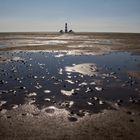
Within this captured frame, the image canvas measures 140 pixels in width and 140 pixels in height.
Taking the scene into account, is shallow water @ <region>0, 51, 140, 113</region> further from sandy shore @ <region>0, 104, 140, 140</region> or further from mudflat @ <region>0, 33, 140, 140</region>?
sandy shore @ <region>0, 104, 140, 140</region>

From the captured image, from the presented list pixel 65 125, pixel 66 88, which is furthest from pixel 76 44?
pixel 65 125

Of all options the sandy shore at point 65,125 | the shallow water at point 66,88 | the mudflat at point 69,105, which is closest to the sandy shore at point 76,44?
the shallow water at point 66,88

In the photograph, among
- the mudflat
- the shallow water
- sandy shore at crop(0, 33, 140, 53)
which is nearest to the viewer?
the mudflat

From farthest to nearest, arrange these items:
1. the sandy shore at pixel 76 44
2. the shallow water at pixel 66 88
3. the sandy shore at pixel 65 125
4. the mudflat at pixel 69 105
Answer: the sandy shore at pixel 76 44 < the shallow water at pixel 66 88 < the mudflat at pixel 69 105 < the sandy shore at pixel 65 125

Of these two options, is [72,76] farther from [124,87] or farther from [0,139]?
[0,139]

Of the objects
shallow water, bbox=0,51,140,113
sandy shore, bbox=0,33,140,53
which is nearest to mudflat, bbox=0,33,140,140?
shallow water, bbox=0,51,140,113

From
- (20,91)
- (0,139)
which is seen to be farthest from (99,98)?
(0,139)

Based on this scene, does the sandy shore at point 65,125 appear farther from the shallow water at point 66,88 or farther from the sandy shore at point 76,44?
the sandy shore at point 76,44

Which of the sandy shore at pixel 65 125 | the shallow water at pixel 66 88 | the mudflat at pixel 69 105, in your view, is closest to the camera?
the sandy shore at pixel 65 125

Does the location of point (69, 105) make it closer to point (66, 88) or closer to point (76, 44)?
point (66, 88)

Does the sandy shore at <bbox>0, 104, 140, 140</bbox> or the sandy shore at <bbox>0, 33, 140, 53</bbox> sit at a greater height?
the sandy shore at <bbox>0, 104, 140, 140</bbox>

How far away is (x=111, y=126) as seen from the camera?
10.5m

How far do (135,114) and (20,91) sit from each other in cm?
704

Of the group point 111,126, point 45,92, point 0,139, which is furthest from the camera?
point 45,92
